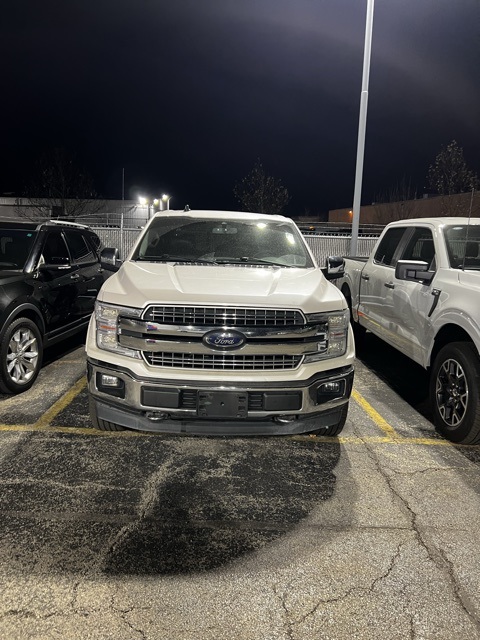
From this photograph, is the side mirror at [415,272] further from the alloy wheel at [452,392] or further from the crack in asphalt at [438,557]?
the crack in asphalt at [438,557]

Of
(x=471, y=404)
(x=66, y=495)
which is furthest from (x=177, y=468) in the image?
(x=471, y=404)

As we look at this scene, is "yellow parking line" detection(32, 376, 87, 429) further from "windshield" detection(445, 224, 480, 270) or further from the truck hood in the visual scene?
"windshield" detection(445, 224, 480, 270)

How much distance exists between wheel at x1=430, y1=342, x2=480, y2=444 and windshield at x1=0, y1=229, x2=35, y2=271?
15.2 ft

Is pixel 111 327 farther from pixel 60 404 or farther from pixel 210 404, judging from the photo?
pixel 60 404

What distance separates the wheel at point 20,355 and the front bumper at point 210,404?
80.2 inches

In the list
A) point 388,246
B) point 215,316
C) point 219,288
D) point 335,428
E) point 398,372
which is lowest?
point 398,372

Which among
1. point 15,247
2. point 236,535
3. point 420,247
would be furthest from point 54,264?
point 420,247

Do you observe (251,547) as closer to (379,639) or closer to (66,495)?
(379,639)

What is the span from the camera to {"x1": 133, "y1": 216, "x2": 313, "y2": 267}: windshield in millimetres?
4457

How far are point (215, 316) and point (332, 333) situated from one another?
866 millimetres

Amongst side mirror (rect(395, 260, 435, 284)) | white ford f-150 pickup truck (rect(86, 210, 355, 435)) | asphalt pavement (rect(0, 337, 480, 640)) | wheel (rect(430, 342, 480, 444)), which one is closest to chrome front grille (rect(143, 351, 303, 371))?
white ford f-150 pickup truck (rect(86, 210, 355, 435))

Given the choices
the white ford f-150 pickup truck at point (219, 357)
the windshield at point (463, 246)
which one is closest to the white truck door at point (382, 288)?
the windshield at point (463, 246)

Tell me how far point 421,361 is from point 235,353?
2.48 metres

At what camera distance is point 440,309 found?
14.4ft
